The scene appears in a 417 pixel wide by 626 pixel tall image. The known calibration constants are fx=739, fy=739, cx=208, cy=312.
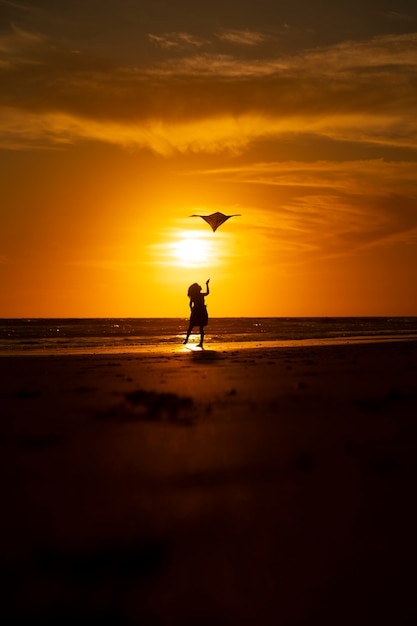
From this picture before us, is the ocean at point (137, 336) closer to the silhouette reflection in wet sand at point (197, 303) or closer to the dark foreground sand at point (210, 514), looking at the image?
the silhouette reflection in wet sand at point (197, 303)

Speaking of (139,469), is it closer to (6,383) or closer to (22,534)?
(22,534)

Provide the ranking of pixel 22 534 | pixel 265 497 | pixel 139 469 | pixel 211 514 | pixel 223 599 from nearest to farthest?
pixel 223 599 < pixel 22 534 < pixel 211 514 < pixel 265 497 < pixel 139 469

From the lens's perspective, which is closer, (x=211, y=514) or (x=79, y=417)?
(x=211, y=514)

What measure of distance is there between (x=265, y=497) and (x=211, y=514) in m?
0.48

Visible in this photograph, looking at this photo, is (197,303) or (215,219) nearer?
(197,303)

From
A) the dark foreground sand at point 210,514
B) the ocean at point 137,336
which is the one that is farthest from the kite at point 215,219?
the dark foreground sand at point 210,514

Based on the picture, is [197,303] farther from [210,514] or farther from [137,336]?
[210,514]

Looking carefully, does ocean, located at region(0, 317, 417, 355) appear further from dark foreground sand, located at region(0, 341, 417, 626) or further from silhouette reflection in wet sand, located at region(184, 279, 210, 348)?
dark foreground sand, located at region(0, 341, 417, 626)

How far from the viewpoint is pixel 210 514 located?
434 cm

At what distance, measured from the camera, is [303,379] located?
13164 millimetres

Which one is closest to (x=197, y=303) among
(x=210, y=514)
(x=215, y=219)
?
(x=215, y=219)

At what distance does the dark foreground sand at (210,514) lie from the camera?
308 cm

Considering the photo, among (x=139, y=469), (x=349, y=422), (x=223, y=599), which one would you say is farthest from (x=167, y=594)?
(x=349, y=422)

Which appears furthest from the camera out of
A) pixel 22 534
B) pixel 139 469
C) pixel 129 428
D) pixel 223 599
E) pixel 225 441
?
pixel 129 428
